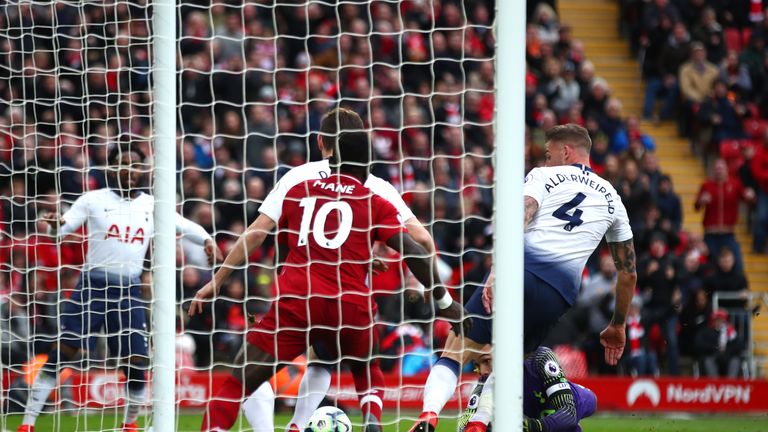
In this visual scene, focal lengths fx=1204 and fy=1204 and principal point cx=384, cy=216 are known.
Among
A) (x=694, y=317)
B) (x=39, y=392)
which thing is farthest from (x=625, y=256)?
(x=694, y=317)

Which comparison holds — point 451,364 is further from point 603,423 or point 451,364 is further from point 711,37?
point 711,37

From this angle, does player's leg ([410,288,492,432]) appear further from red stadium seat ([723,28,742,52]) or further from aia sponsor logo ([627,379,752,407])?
red stadium seat ([723,28,742,52])

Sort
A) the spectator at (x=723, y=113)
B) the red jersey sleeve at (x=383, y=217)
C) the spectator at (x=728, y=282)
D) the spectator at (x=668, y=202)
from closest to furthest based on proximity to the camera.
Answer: the red jersey sleeve at (x=383, y=217), the spectator at (x=728, y=282), the spectator at (x=668, y=202), the spectator at (x=723, y=113)

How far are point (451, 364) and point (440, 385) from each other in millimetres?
175

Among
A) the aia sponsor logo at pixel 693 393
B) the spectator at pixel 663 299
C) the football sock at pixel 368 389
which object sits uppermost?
the football sock at pixel 368 389

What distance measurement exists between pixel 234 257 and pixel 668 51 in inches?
527

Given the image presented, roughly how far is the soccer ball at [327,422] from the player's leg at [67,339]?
8.26 ft

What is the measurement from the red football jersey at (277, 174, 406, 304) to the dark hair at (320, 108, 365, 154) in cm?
21

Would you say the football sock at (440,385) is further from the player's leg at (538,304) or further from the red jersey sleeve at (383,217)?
the red jersey sleeve at (383,217)

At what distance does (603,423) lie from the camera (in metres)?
11.9

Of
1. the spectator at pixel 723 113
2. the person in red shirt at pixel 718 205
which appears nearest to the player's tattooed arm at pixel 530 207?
the person in red shirt at pixel 718 205

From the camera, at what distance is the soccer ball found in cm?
690

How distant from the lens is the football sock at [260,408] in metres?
6.95

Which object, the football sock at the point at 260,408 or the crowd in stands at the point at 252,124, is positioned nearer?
the football sock at the point at 260,408
